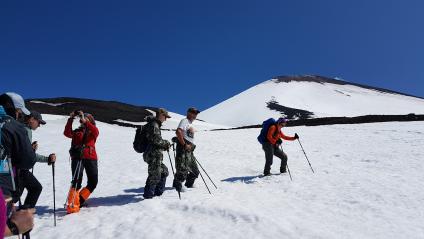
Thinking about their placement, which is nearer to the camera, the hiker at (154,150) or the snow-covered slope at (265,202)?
the snow-covered slope at (265,202)

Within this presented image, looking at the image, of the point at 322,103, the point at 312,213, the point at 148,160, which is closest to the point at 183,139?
the point at 148,160

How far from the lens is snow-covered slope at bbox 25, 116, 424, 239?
6.56m

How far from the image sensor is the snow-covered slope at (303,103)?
260 ft

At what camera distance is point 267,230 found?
→ 632 cm

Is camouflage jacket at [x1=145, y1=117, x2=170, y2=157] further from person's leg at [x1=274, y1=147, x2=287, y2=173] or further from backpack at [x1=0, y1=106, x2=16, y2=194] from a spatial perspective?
person's leg at [x1=274, y1=147, x2=287, y2=173]

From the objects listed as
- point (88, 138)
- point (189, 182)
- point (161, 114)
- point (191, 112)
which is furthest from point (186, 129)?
point (88, 138)

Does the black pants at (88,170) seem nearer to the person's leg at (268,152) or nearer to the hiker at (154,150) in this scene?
the hiker at (154,150)

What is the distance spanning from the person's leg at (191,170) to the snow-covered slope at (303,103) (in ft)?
203

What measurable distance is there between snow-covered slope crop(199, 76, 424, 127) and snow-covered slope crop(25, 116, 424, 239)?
57.9 metres

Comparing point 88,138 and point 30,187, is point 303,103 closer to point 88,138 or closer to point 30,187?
point 88,138

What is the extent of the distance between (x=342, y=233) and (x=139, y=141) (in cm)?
487

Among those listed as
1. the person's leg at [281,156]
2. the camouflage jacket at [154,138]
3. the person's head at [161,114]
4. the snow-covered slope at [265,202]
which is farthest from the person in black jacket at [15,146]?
the person's leg at [281,156]

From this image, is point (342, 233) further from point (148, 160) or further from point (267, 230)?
point (148, 160)

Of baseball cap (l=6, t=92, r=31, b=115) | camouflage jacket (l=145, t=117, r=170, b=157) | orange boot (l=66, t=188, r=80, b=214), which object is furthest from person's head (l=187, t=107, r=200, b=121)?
baseball cap (l=6, t=92, r=31, b=115)
